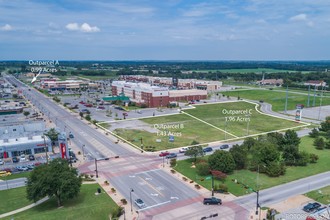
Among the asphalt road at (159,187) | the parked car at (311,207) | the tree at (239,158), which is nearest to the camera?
the parked car at (311,207)

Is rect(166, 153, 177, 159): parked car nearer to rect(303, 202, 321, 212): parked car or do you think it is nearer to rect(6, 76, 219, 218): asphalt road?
rect(6, 76, 219, 218): asphalt road

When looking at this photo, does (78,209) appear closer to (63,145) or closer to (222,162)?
(63,145)

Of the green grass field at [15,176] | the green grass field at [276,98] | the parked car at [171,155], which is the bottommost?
the green grass field at [15,176]

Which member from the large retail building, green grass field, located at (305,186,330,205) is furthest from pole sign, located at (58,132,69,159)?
the large retail building

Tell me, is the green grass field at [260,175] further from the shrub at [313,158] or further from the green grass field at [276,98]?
the green grass field at [276,98]

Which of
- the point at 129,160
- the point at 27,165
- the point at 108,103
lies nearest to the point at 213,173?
the point at 129,160

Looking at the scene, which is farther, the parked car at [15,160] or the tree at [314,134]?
the tree at [314,134]

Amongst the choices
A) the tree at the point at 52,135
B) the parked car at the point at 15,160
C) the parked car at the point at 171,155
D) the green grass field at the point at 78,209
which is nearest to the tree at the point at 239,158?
the parked car at the point at 171,155

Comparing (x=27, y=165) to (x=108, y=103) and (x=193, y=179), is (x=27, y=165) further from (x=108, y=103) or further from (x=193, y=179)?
(x=108, y=103)
